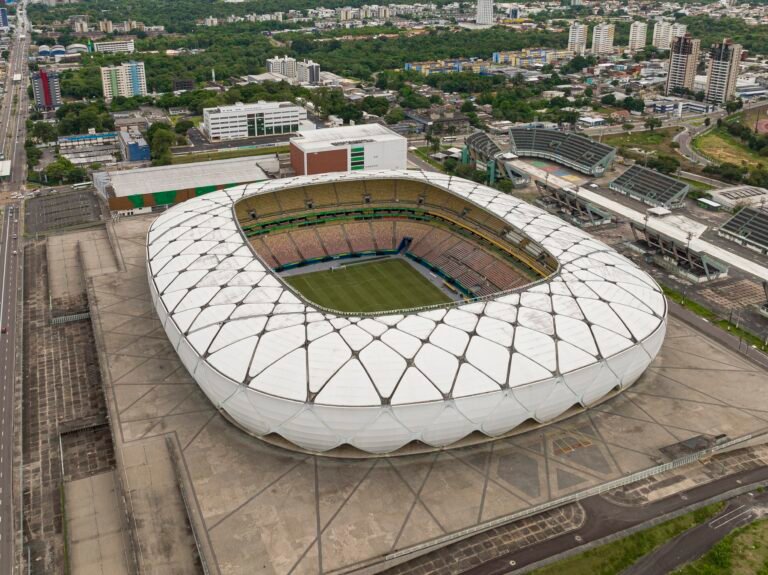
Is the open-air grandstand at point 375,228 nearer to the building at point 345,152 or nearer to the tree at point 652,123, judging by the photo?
the building at point 345,152

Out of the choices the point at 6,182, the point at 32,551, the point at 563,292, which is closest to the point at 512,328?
the point at 563,292

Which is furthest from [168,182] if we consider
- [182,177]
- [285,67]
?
[285,67]

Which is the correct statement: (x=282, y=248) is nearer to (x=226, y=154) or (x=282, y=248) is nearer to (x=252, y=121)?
(x=226, y=154)

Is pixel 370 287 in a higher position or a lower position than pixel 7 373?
higher

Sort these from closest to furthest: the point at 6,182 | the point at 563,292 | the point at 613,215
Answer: the point at 563,292 < the point at 613,215 < the point at 6,182

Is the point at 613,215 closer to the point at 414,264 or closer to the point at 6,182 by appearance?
the point at 414,264
